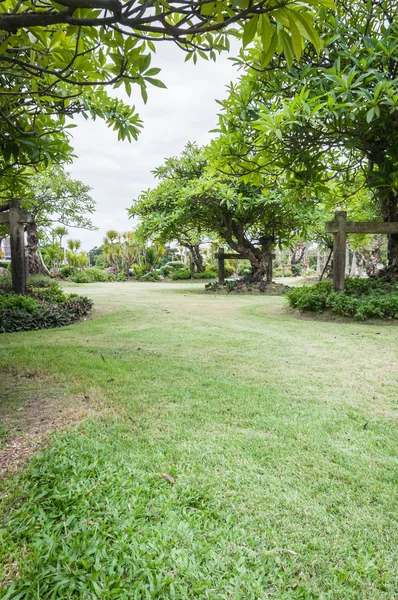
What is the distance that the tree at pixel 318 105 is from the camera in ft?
11.4

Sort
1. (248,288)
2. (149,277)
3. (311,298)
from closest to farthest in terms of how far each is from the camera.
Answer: (311,298), (248,288), (149,277)

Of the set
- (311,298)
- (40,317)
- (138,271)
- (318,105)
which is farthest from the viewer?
(138,271)

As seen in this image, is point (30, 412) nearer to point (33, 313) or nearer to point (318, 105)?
point (318, 105)

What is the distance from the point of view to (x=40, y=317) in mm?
5809

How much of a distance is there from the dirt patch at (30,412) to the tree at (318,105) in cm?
288

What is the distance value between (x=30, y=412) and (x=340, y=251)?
6184mm

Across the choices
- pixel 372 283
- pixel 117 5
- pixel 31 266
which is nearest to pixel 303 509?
pixel 117 5

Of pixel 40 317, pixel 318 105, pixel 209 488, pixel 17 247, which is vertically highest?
pixel 318 105

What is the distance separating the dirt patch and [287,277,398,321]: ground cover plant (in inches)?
198

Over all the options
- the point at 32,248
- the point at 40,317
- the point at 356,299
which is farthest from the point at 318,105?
the point at 32,248

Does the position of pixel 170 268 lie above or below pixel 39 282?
above

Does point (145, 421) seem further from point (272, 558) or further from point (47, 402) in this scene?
point (272, 558)

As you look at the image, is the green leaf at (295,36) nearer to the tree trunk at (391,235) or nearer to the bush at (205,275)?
the tree trunk at (391,235)

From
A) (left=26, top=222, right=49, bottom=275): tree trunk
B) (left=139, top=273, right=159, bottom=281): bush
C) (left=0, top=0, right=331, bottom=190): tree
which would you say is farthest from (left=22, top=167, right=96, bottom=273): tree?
(left=0, top=0, right=331, bottom=190): tree
